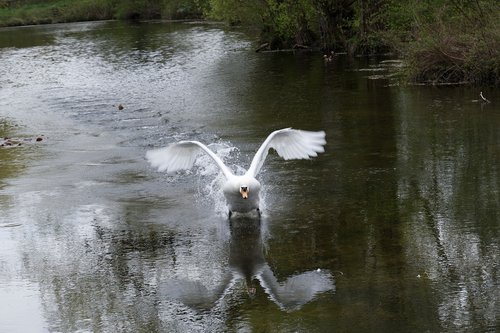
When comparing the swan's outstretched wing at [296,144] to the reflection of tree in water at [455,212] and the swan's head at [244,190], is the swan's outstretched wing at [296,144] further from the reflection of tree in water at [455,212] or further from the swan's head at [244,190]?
the swan's head at [244,190]

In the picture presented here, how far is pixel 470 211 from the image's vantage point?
11.5m

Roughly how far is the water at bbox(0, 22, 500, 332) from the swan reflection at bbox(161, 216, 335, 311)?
0.03 metres

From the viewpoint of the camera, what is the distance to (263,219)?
11.8 metres

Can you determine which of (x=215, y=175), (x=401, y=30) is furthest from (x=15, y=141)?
(x=401, y=30)

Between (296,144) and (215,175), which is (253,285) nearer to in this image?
(296,144)

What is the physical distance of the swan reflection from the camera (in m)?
8.84

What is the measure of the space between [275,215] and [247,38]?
32324 millimetres

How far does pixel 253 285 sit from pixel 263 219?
8.21ft

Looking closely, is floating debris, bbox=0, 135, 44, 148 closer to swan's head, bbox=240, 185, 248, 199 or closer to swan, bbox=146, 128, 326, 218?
swan, bbox=146, 128, 326, 218

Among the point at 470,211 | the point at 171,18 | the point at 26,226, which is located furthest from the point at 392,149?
the point at 171,18

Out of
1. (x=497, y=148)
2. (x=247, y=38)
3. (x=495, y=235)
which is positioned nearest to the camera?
(x=495, y=235)

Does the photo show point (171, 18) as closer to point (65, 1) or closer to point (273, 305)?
point (65, 1)

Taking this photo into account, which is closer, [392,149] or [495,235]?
[495,235]

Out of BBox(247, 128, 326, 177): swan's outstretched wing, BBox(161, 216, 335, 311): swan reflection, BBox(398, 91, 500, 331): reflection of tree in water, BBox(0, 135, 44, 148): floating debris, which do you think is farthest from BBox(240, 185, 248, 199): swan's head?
BBox(0, 135, 44, 148): floating debris
